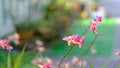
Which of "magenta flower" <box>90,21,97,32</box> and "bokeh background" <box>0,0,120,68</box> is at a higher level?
"magenta flower" <box>90,21,97,32</box>

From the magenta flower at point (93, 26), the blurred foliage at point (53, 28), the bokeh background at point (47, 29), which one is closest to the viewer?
the magenta flower at point (93, 26)

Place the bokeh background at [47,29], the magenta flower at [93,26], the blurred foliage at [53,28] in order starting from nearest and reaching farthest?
the magenta flower at [93,26], the bokeh background at [47,29], the blurred foliage at [53,28]

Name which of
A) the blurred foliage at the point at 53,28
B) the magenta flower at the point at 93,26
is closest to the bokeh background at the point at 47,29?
the blurred foliage at the point at 53,28

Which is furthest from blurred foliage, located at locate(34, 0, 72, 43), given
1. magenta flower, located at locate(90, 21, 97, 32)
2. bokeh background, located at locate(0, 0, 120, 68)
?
magenta flower, located at locate(90, 21, 97, 32)

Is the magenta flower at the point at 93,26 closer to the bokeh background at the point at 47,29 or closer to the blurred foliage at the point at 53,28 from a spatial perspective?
the bokeh background at the point at 47,29

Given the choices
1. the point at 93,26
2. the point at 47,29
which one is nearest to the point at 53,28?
the point at 47,29

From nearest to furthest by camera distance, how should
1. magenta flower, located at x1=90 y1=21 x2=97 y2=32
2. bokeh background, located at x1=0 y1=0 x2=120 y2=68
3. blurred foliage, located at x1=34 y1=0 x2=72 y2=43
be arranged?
1. magenta flower, located at x1=90 y1=21 x2=97 y2=32
2. bokeh background, located at x1=0 y1=0 x2=120 y2=68
3. blurred foliage, located at x1=34 y1=0 x2=72 y2=43

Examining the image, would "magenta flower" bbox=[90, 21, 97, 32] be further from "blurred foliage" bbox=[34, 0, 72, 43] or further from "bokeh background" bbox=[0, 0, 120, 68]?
"blurred foliage" bbox=[34, 0, 72, 43]

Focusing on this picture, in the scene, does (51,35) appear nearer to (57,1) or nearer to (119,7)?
(57,1)

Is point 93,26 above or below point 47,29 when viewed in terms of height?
above

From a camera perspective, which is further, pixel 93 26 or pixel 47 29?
pixel 47 29

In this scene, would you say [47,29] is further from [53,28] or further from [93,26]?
[93,26]
